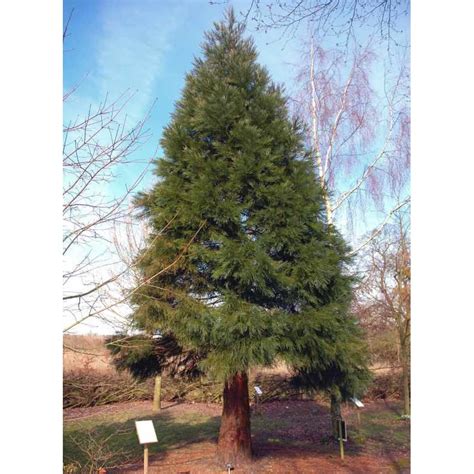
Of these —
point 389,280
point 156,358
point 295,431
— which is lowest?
point 295,431

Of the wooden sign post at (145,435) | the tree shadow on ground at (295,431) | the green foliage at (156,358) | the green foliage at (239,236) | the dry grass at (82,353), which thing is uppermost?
the green foliage at (239,236)

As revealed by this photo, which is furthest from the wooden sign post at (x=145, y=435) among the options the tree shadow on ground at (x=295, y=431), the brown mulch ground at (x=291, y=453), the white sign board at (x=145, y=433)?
the tree shadow on ground at (x=295, y=431)

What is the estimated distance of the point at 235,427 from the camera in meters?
2.41

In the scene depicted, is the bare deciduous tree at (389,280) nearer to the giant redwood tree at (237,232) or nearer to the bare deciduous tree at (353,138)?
the bare deciduous tree at (353,138)

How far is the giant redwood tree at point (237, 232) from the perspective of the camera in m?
1.95

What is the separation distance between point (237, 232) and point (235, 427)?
122 centimetres

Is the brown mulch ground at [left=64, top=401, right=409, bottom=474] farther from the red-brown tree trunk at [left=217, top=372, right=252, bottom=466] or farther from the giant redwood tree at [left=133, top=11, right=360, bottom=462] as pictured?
the giant redwood tree at [left=133, top=11, right=360, bottom=462]

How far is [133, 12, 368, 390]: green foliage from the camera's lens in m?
1.95

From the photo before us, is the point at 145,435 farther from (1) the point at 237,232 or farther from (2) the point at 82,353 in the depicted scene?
(1) the point at 237,232

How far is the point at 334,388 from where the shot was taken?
2.23 metres

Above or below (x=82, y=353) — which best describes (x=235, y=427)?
below

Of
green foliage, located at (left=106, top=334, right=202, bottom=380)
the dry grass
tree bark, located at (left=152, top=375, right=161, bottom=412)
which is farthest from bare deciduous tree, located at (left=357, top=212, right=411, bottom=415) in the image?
tree bark, located at (left=152, top=375, right=161, bottom=412)

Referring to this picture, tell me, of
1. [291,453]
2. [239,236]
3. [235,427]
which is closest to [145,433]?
[235,427]

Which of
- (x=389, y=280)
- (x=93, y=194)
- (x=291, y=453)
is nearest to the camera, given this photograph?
(x=93, y=194)
